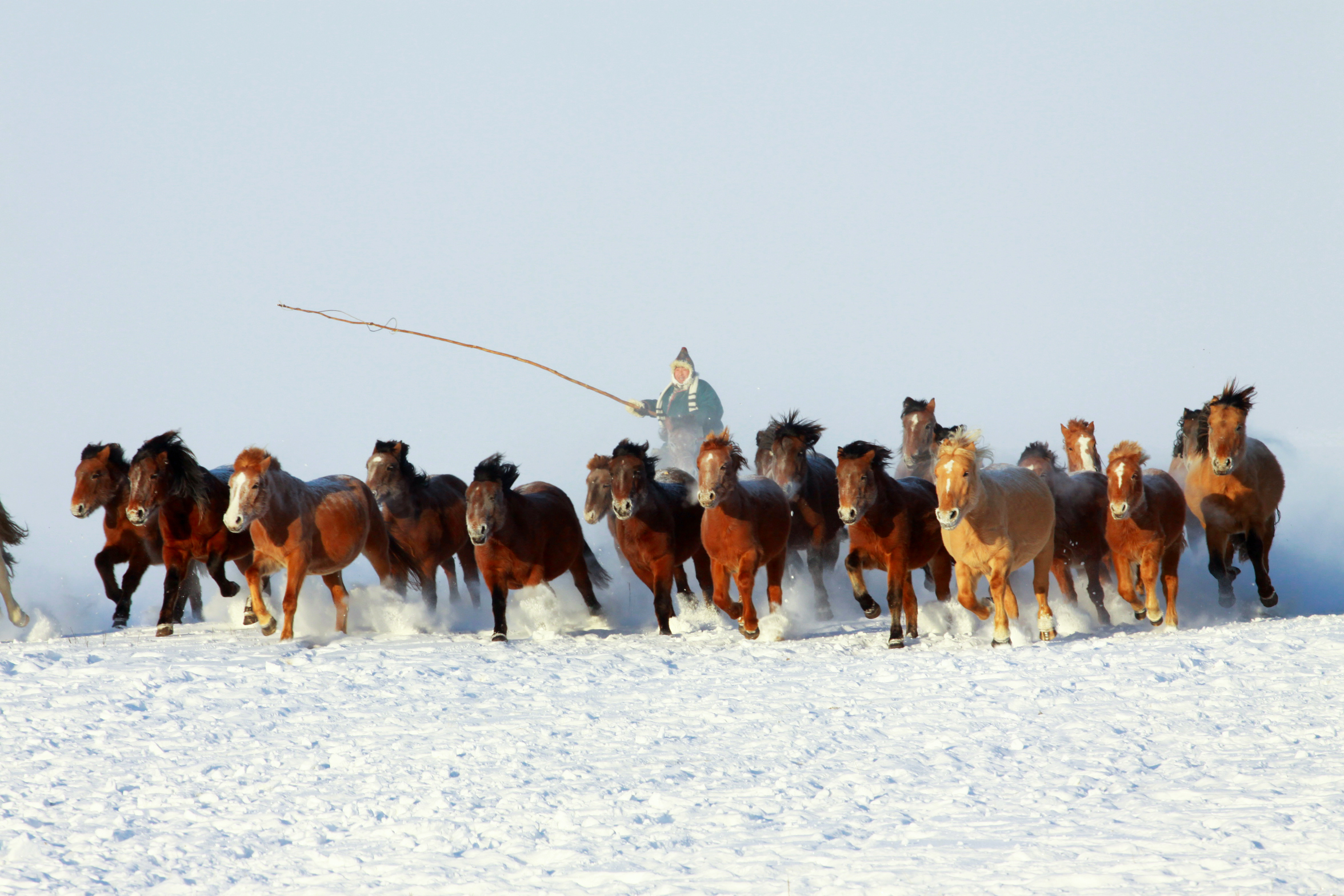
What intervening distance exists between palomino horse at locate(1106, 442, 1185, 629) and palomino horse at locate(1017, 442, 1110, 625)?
0.48 meters

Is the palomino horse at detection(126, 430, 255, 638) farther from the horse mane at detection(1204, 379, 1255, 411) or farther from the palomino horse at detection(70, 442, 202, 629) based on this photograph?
the horse mane at detection(1204, 379, 1255, 411)

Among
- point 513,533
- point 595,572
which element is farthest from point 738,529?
point 595,572

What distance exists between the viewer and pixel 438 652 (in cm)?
902

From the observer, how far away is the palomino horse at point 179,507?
10.1 m

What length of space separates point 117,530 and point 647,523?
490 centimetres

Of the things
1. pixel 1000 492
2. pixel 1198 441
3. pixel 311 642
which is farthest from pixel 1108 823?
pixel 1198 441

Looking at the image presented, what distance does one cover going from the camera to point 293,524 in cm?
995

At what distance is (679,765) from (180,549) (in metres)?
6.11

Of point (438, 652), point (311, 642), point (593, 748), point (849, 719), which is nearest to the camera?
point (593, 748)

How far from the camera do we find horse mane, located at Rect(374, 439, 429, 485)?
40.2ft

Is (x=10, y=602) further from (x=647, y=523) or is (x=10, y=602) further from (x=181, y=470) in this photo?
(x=647, y=523)

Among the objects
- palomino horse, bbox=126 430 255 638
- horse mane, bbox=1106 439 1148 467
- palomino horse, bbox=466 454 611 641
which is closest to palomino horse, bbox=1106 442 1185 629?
horse mane, bbox=1106 439 1148 467

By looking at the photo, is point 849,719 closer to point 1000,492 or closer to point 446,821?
point 446,821

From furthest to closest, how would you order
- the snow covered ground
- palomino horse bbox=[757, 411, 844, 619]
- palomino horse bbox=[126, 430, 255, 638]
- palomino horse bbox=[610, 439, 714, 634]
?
palomino horse bbox=[757, 411, 844, 619] → palomino horse bbox=[610, 439, 714, 634] → palomino horse bbox=[126, 430, 255, 638] → the snow covered ground
